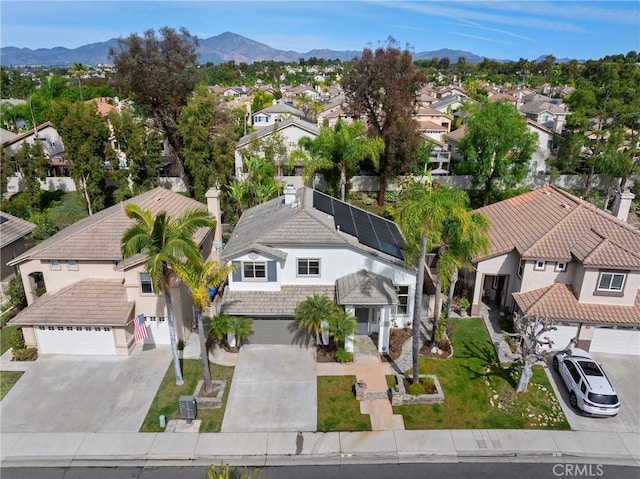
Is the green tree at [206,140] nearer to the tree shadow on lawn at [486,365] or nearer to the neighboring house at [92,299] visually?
the neighboring house at [92,299]

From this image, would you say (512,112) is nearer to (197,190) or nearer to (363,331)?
(363,331)

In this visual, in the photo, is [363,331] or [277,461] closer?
[277,461]

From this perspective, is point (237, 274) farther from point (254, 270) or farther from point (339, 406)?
point (339, 406)

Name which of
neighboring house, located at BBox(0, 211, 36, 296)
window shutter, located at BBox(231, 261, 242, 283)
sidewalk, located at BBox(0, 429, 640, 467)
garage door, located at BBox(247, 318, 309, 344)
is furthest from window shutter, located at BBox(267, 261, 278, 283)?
neighboring house, located at BBox(0, 211, 36, 296)

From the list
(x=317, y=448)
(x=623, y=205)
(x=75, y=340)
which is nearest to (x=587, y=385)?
(x=317, y=448)

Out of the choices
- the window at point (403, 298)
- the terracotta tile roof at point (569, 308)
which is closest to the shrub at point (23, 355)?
the window at point (403, 298)

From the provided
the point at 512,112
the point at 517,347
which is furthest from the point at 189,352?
the point at 512,112

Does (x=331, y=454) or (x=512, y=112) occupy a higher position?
(x=512, y=112)
